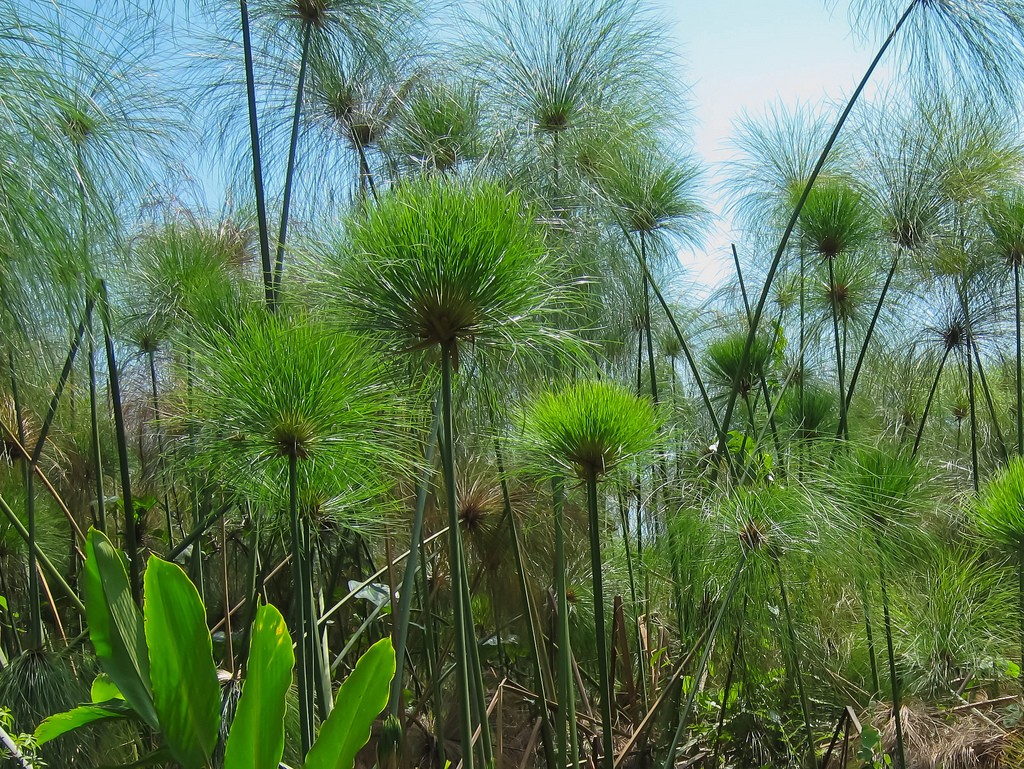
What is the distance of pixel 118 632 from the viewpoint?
2.04 m

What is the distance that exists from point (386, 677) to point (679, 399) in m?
3.00

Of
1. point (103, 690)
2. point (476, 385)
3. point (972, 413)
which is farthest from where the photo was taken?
point (972, 413)

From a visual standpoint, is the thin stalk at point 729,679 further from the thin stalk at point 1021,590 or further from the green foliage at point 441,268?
the green foliage at point 441,268

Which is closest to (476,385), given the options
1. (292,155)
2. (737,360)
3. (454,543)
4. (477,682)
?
(454,543)

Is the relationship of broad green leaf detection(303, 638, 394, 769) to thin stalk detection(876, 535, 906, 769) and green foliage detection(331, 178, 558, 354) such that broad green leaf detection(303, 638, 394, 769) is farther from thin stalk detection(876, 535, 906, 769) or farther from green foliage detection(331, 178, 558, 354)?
thin stalk detection(876, 535, 906, 769)

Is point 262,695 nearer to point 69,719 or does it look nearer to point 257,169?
point 69,719

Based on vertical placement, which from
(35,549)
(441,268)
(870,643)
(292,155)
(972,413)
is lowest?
(870,643)

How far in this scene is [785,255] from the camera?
16.4 feet

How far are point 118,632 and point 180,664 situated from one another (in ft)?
0.53

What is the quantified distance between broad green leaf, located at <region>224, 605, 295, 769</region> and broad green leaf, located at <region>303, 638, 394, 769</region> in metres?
0.11

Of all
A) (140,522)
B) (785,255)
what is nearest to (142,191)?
(140,522)

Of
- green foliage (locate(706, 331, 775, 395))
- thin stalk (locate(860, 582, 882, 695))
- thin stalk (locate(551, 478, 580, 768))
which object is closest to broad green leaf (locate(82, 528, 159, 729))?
thin stalk (locate(551, 478, 580, 768))

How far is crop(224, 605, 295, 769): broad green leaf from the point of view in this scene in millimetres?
1985

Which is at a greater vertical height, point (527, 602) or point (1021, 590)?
point (527, 602)
